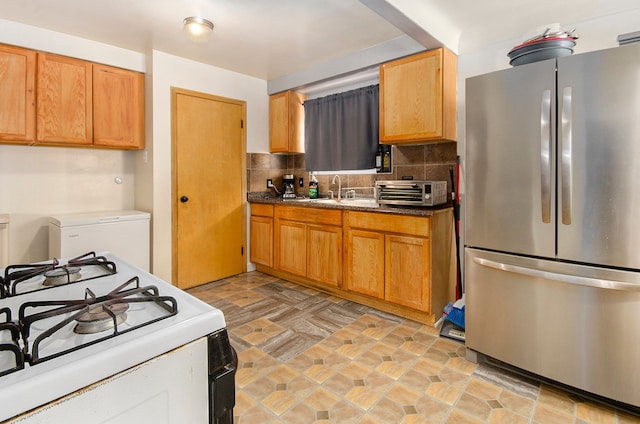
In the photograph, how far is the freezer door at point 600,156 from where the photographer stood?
165 centimetres

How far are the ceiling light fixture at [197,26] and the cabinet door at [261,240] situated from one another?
6.51 ft

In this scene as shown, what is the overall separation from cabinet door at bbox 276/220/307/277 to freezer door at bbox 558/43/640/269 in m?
2.31

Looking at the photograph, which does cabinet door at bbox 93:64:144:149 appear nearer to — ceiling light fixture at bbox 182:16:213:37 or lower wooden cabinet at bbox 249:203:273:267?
ceiling light fixture at bbox 182:16:213:37

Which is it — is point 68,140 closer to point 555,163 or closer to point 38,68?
point 38,68

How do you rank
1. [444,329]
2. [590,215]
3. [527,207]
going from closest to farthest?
[590,215]
[527,207]
[444,329]

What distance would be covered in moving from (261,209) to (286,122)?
1.11m

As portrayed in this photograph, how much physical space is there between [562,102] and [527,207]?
0.57 m

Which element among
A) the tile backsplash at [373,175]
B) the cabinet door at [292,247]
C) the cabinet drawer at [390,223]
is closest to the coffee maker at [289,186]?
the tile backsplash at [373,175]

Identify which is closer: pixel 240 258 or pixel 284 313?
pixel 284 313

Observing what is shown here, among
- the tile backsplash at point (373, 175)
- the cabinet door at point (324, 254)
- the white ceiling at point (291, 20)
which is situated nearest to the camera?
the white ceiling at point (291, 20)

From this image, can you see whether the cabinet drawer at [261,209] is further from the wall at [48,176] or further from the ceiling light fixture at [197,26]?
the ceiling light fixture at [197,26]

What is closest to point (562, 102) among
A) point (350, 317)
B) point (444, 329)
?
point (444, 329)

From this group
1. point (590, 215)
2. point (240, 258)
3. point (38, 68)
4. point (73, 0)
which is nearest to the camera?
point (590, 215)

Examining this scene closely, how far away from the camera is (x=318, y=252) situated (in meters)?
3.47
